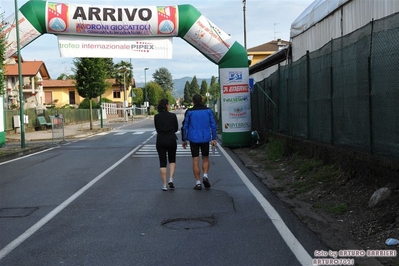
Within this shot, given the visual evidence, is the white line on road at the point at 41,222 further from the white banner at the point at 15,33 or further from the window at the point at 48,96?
the window at the point at 48,96

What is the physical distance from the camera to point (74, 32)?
17.7 m

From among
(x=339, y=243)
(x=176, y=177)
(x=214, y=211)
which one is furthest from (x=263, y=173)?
(x=339, y=243)

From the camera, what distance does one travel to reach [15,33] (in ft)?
58.5

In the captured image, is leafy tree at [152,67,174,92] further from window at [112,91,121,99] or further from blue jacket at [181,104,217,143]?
blue jacket at [181,104,217,143]

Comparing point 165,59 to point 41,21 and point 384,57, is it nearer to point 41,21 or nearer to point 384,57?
point 41,21

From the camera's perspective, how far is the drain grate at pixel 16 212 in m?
7.32

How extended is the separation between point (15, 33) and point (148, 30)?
488 cm

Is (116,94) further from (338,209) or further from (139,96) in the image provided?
(338,209)

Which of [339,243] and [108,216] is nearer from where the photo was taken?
[339,243]

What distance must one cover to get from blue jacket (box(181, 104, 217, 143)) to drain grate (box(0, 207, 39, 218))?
315cm

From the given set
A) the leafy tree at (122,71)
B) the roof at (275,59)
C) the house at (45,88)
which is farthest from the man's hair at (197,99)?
the leafy tree at (122,71)

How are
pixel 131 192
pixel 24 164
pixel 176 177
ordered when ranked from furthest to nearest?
pixel 24 164 → pixel 176 177 → pixel 131 192

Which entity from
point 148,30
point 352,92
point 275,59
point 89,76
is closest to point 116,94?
point 89,76

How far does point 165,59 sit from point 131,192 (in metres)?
10.3
